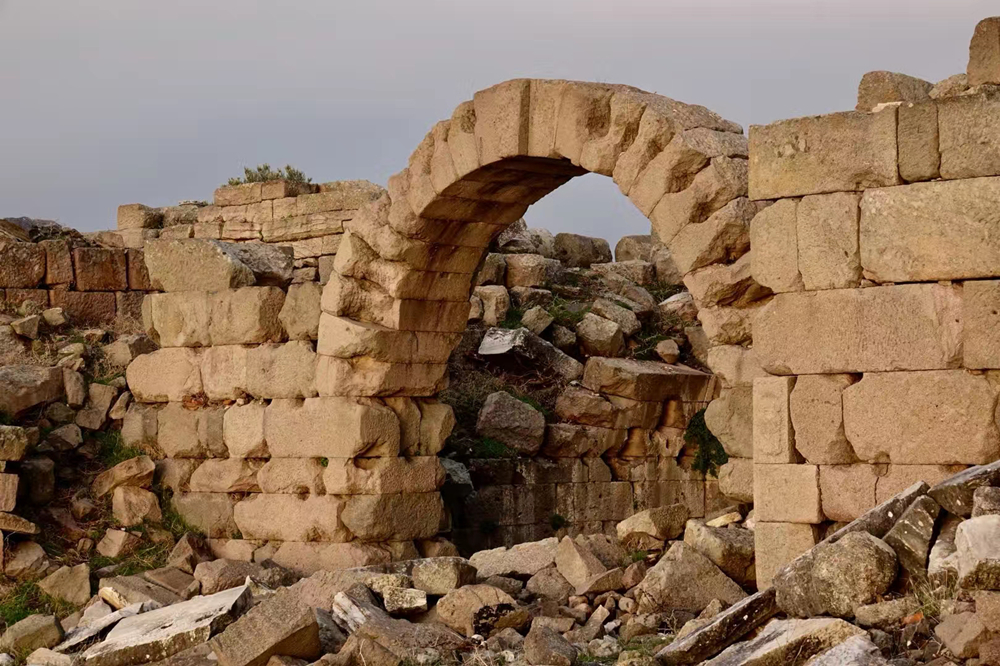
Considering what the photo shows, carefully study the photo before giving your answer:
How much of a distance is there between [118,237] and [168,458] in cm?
651

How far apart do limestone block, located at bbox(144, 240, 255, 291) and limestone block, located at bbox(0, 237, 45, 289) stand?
173cm

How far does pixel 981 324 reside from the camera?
7.44 metres

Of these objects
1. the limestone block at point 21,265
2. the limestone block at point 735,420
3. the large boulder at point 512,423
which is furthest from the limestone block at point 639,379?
the limestone block at point 21,265

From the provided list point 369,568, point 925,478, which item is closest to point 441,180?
point 369,568

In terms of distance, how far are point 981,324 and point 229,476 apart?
6.82 meters

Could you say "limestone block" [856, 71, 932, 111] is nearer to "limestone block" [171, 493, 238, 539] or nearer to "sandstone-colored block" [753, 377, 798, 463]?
"sandstone-colored block" [753, 377, 798, 463]

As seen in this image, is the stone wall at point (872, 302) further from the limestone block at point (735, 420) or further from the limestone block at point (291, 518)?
the limestone block at point (291, 518)

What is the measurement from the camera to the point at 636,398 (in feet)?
49.1

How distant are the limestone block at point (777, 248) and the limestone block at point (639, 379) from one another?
260 inches

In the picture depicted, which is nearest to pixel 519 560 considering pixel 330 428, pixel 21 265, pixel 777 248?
pixel 330 428

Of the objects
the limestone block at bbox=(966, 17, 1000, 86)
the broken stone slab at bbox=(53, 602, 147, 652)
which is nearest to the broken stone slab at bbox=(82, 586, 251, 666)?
the broken stone slab at bbox=(53, 602, 147, 652)

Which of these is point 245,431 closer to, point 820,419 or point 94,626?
point 94,626

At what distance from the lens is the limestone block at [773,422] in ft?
26.8

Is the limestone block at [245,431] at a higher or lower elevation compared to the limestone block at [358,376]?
lower
